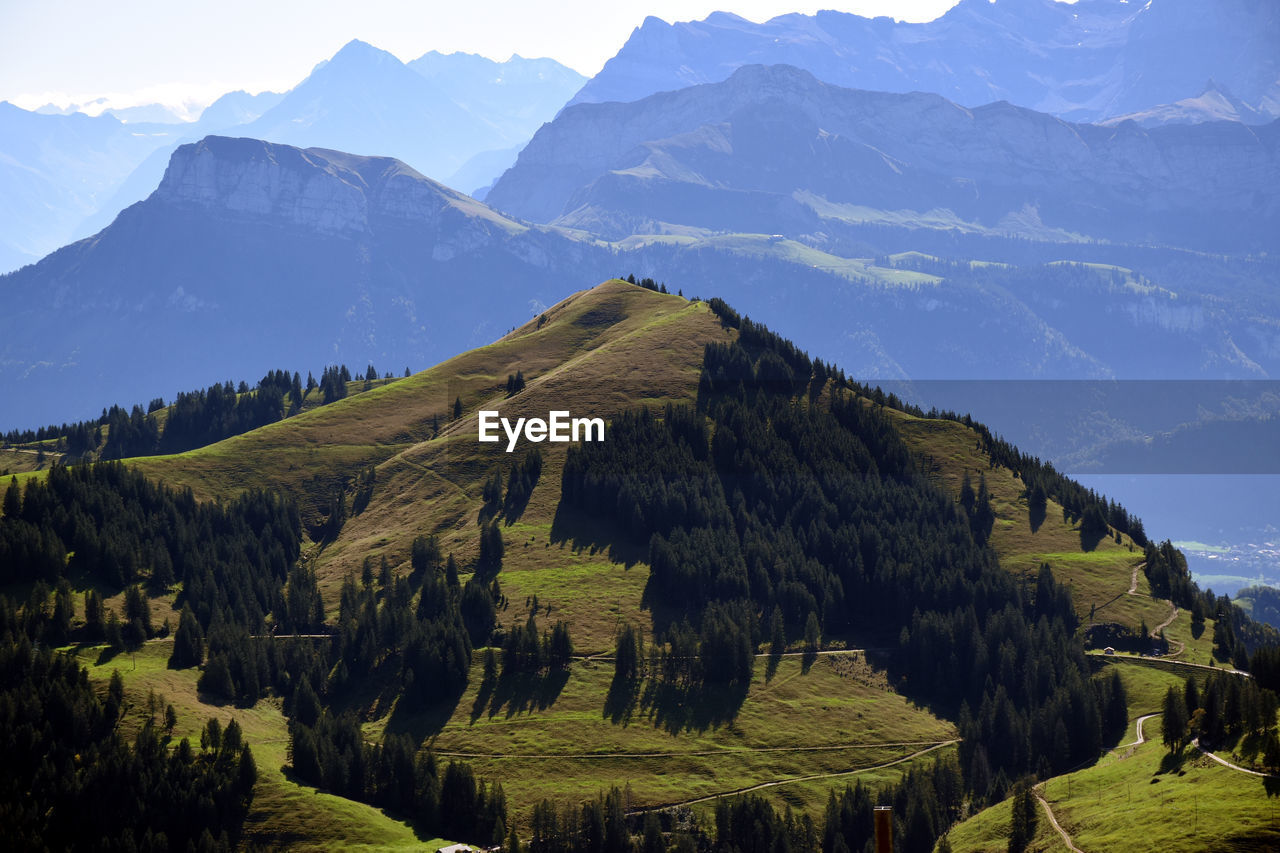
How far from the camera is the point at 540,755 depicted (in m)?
191

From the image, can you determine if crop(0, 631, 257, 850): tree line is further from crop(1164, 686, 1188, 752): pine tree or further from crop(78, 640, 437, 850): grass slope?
crop(1164, 686, 1188, 752): pine tree

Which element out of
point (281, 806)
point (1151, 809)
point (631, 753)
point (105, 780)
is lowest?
point (281, 806)

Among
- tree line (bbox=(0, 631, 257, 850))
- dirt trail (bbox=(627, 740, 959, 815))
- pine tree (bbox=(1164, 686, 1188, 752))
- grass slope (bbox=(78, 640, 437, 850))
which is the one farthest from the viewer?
dirt trail (bbox=(627, 740, 959, 815))

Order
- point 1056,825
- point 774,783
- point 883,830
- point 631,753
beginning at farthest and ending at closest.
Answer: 1. point 631,753
2. point 774,783
3. point 1056,825
4. point 883,830

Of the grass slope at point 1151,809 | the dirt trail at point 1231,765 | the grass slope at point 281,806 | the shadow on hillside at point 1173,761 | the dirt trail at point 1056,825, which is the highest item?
the dirt trail at point 1231,765

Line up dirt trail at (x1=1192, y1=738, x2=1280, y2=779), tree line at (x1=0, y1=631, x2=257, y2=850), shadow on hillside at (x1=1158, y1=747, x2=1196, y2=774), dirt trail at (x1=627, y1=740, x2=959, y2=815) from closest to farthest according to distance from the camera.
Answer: dirt trail at (x1=1192, y1=738, x2=1280, y2=779), shadow on hillside at (x1=1158, y1=747, x2=1196, y2=774), tree line at (x1=0, y1=631, x2=257, y2=850), dirt trail at (x1=627, y1=740, x2=959, y2=815)

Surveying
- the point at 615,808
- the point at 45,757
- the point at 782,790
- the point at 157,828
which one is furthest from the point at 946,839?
the point at 45,757

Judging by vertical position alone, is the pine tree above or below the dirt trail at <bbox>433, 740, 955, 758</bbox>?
above

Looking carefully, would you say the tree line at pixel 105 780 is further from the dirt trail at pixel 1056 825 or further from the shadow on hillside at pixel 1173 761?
the shadow on hillside at pixel 1173 761

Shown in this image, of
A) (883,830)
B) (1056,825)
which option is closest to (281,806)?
(1056,825)

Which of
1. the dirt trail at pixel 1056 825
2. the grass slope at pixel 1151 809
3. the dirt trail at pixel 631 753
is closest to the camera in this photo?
the grass slope at pixel 1151 809

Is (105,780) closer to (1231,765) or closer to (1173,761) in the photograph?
(1173,761)

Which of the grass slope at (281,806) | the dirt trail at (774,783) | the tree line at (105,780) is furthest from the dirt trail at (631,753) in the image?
the tree line at (105,780)

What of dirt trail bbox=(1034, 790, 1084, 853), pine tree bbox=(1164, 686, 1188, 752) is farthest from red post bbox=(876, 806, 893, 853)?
pine tree bbox=(1164, 686, 1188, 752)
